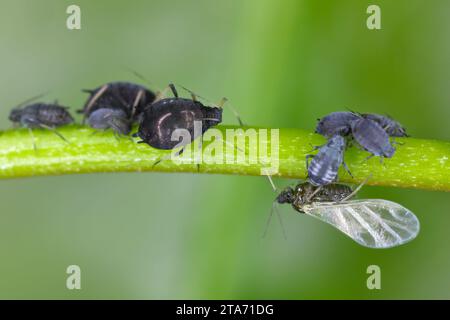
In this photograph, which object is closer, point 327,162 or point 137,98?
point 327,162

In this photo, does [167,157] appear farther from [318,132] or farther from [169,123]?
[318,132]

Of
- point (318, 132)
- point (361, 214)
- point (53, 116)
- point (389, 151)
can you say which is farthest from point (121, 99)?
point (389, 151)

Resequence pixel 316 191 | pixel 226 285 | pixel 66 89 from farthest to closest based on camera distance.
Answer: pixel 66 89, pixel 226 285, pixel 316 191

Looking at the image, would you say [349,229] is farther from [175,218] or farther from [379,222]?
[175,218]

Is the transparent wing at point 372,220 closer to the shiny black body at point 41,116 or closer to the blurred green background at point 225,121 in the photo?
the blurred green background at point 225,121

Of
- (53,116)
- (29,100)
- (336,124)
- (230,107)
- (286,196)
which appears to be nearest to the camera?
(336,124)

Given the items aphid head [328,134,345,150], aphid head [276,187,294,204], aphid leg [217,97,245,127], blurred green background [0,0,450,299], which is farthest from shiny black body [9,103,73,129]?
aphid head [328,134,345,150]

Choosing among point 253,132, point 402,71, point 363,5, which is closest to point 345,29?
point 363,5
